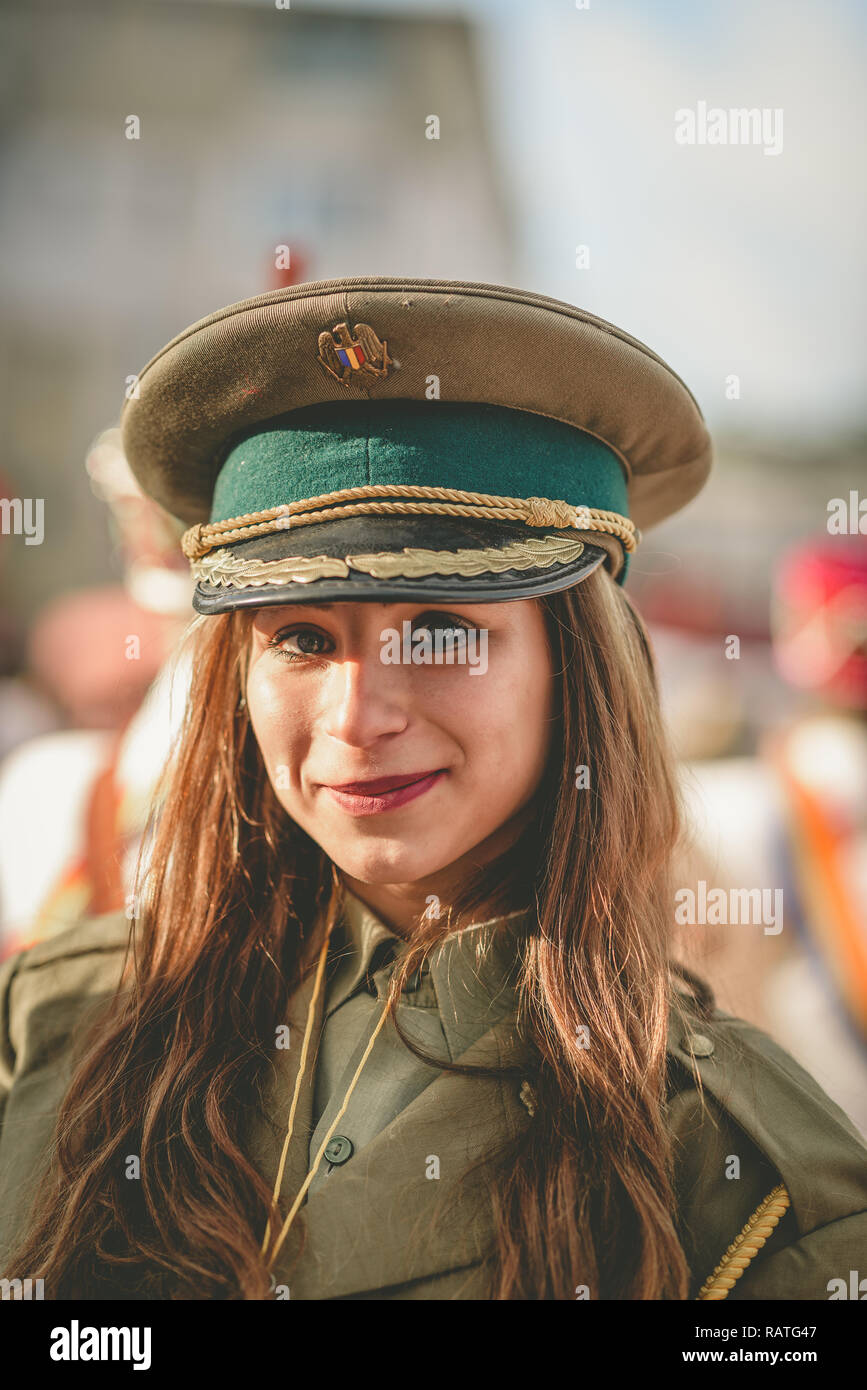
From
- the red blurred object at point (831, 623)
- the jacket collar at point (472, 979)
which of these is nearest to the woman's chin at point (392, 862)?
the jacket collar at point (472, 979)

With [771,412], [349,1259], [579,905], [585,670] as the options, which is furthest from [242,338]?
[771,412]

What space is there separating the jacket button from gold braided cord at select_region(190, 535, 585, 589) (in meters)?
0.79

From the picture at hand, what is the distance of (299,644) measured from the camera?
1.42 metres

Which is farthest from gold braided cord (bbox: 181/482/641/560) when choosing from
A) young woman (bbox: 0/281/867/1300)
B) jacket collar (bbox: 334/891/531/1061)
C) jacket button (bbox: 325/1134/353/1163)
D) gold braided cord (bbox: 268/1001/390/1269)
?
jacket button (bbox: 325/1134/353/1163)

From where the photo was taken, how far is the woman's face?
1.33m

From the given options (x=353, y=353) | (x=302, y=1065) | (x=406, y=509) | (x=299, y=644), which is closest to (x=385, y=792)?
(x=299, y=644)

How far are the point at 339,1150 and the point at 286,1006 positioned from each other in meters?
0.27

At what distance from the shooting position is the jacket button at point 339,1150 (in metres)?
1.42

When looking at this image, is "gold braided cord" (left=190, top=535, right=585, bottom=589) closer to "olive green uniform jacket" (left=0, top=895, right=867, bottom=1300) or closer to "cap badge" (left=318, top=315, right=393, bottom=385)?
"cap badge" (left=318, top=315, right=393, bottom=385)

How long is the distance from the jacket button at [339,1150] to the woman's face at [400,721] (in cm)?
37

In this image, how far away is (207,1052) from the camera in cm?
158

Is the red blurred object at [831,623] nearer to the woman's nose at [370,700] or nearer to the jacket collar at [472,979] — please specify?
the jacket collar at [472,979]

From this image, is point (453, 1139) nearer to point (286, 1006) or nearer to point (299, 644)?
point (286, 1006)

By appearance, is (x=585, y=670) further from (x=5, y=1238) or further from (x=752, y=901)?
(x=752, y=901)
